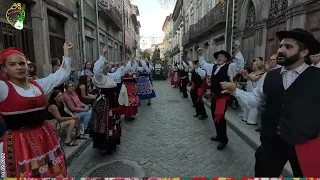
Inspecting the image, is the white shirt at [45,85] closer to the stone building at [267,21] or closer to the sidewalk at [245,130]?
the sidewalk at [245,130]

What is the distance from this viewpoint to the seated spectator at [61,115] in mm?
4098

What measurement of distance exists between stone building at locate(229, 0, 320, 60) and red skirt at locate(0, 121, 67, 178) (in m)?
6.58

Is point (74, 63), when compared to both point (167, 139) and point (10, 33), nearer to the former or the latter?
point (10, 33)

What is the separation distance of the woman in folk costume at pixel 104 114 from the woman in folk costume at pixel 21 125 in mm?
1722

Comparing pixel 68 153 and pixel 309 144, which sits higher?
pixel 309 144

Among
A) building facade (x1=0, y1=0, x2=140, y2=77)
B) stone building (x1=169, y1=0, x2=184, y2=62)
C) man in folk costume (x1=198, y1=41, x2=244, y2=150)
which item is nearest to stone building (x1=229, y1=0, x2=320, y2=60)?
man in folk costume (x1=198, y1=41, x2=244, y2=150)

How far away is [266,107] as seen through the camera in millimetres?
2102

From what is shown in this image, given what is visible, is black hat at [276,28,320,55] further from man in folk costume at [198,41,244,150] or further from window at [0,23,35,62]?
window at [0,23,35,62]

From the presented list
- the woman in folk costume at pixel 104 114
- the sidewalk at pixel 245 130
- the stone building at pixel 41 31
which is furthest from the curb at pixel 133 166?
the stone building at pixel 41 31

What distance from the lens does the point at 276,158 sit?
6.82 ft

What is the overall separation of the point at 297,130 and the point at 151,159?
2.54 meters

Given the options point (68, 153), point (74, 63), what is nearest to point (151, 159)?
point (68, 153)

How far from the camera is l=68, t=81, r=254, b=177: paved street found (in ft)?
11.3

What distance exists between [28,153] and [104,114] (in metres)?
1.93
